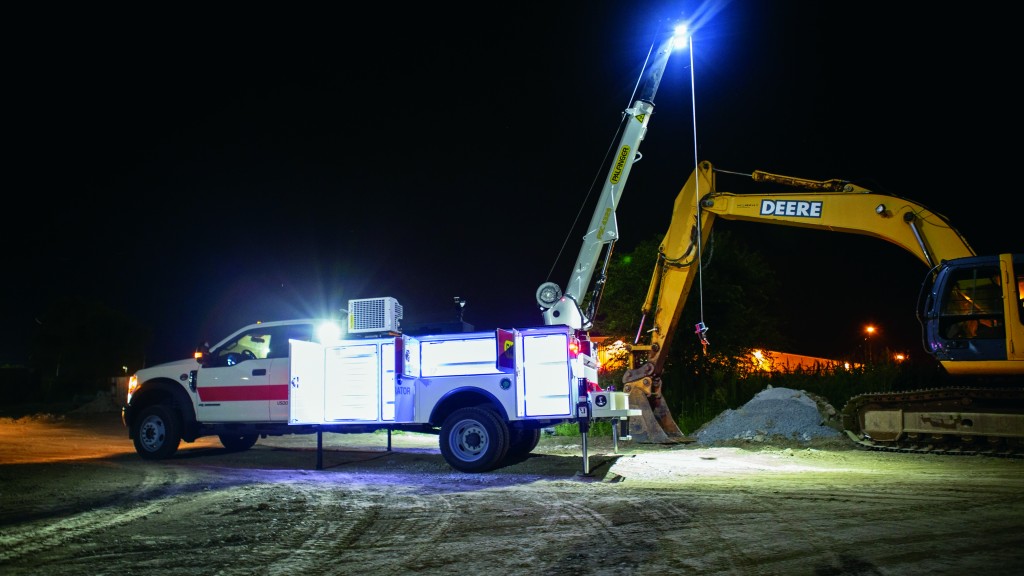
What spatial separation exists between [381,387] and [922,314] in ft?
28.3

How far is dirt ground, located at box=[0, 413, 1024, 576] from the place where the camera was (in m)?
5.30

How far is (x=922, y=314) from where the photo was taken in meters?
12.0

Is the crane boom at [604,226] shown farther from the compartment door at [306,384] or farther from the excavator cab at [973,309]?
the excavator cab at [973,309]

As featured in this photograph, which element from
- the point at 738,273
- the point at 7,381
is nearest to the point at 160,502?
the point at 738,273

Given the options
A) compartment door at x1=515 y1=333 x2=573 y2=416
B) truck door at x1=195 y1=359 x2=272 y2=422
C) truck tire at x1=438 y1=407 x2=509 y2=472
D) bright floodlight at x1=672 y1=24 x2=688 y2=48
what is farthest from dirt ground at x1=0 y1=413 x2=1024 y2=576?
bright floodlight at x1=672 y1=24 x2=688 y2=48

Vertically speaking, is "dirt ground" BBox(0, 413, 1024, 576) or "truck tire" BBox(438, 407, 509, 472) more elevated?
"truck tire" BBox(438, 407, 509, 472)

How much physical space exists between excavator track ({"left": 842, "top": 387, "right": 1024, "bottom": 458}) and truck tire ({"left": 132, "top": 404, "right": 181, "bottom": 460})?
11.6 meters

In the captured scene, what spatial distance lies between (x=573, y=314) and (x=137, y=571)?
8.31 meters

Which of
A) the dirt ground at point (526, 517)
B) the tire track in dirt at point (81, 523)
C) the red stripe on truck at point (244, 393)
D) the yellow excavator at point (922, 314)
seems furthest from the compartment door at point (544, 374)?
the yellow excavator at point (922, 314)

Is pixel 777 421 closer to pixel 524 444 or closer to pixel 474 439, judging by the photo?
pixel 524 444

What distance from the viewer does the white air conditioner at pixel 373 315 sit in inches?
439

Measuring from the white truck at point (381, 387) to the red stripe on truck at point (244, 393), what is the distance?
0.05ft

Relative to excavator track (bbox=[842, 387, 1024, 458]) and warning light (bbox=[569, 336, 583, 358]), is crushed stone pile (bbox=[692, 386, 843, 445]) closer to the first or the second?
excavator track (bbox=[842, 387, 1024, 458])

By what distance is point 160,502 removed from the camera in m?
8.14
